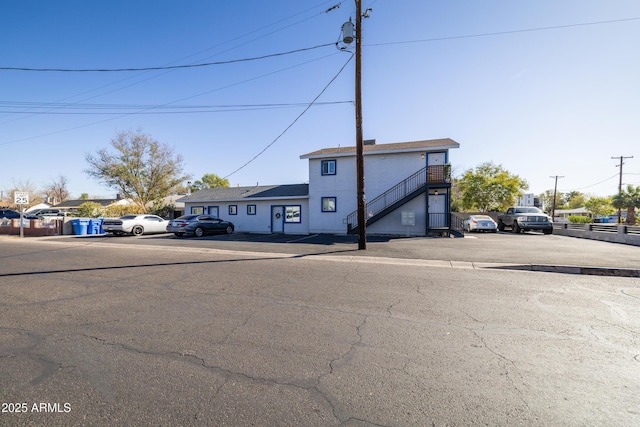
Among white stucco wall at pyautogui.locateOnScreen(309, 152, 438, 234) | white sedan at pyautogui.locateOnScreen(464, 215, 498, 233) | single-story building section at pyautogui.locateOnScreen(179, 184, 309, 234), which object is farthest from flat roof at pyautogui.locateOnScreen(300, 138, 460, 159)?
white sedan at pyautogui.locateOnScreen(464, 215, 498, 233)

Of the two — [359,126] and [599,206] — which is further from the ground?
[359,126]

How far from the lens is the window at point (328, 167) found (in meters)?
20.1

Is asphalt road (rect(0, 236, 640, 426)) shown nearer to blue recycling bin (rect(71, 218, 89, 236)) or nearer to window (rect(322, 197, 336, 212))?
window (rect(322, 197, 336, 212))

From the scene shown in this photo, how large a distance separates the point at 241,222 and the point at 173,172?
22.6 metres

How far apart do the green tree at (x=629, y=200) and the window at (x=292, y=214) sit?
142 ft

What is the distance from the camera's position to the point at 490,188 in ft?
118

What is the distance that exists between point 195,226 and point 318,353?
55.8 ft

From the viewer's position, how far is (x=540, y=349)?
335 cm

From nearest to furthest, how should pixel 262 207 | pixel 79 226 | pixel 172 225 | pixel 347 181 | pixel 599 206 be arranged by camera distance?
pixel 172 225 → pixel 347 181 → pixel 79 226 → pixel 262 207 → pixel 599 206

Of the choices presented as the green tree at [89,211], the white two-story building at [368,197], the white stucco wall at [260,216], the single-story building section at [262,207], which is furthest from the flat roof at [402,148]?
the green tree at [89,211]

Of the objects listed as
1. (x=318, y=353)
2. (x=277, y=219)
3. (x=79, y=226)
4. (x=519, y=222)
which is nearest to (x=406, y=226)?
(x=277, y=219)

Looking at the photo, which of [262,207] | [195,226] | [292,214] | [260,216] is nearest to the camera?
[195,226]

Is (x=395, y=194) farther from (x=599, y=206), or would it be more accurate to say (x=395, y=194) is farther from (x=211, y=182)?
(x=599, y=206)

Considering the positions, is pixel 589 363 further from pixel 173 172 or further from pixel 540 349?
pixel 173 172
